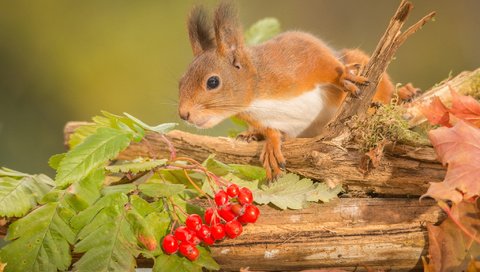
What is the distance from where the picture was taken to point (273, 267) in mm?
1274

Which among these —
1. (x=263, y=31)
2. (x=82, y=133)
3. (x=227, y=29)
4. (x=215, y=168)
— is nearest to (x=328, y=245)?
(x=215, y=168)

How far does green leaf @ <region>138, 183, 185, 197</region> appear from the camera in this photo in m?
1.25

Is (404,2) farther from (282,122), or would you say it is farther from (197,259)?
(197,259)

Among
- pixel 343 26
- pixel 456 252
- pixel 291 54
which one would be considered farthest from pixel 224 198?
pixel 343 26

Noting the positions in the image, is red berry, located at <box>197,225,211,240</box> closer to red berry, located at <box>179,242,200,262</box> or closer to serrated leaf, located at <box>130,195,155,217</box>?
red berry, located at <box>179,242,200,262</box>

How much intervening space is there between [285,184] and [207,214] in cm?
26

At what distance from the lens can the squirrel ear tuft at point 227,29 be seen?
153 centimetres

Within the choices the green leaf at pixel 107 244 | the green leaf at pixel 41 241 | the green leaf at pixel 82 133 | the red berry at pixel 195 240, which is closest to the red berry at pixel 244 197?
the red berry at pixel 195 240

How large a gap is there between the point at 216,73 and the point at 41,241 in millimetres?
617

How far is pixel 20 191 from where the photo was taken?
1.31 m

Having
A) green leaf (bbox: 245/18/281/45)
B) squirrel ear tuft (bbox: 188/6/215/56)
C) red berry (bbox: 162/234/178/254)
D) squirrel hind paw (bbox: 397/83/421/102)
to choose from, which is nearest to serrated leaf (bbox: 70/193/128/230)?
red berry (bbox: 162/234/178/254)

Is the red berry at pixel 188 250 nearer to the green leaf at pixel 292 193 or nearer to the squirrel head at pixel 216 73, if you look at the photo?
the green leaf at pixel 292 193

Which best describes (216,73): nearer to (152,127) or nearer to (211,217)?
(152,127)

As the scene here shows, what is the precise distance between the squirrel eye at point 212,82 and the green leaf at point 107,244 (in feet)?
1.54
